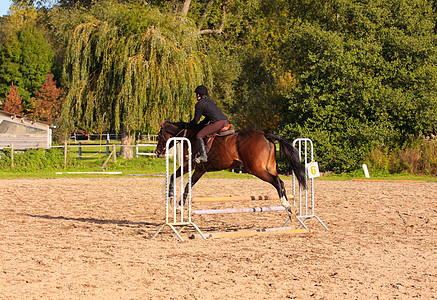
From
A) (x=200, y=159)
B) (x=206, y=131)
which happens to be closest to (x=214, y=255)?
(x=200, y=159)

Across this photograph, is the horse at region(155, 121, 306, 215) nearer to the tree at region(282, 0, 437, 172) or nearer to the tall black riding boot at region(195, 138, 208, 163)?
the tall black riding boot at region(195, 138, 208, 163)

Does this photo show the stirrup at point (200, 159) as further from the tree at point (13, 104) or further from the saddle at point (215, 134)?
the tree at point (13, 104)

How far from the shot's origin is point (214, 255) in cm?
816

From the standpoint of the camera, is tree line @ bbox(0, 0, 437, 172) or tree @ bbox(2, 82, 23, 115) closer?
tree line @ bbox(0, 0, 437, 172)

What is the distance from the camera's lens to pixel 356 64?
2689 centimetres

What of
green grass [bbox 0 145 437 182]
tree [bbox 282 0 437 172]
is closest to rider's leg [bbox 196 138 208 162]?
green grass [bbox 0 145 437 182]

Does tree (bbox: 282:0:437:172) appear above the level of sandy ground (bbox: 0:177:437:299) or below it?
above

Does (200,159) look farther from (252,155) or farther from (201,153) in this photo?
(252,155)

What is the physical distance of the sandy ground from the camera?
6191 mm

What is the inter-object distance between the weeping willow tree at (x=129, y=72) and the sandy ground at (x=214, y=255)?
47.9 feet

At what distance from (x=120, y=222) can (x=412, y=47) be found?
1960cm

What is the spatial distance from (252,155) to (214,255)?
2.61 meters

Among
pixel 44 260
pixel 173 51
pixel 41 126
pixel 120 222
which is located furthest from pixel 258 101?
pixel 44 260

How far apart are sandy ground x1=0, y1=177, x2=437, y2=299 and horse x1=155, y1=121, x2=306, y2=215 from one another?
1.07 metres
